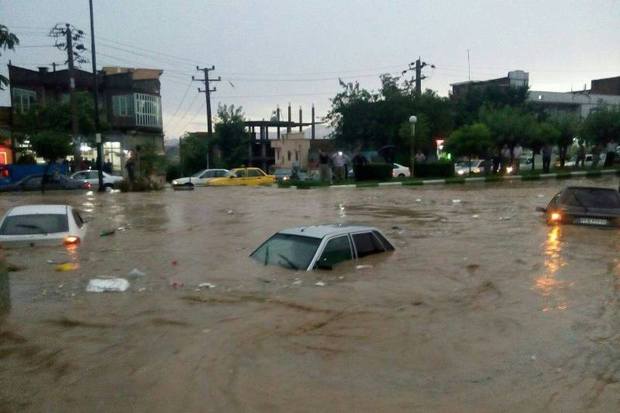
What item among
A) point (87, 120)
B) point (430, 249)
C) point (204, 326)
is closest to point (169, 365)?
point (204, 326)

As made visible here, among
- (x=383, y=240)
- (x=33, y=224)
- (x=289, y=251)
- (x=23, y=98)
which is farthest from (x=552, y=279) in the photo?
(x=23, y=98)

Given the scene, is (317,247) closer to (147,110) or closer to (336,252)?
(336,252)

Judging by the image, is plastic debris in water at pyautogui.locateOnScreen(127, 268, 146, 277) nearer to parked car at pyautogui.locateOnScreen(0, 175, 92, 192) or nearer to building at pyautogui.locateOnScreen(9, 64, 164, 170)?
parked car at pyautogui.locateOnScreen(0, 175, 92, 192)

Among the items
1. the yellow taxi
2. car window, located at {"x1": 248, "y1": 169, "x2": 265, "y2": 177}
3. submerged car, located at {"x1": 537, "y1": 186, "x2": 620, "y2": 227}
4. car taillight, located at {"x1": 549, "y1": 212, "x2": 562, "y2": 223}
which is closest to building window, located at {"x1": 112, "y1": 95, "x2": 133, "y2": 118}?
the yellow taxi

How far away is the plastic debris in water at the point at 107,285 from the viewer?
30.1 feet

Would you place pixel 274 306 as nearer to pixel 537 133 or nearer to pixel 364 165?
pixel 364 165

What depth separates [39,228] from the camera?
11750 mm

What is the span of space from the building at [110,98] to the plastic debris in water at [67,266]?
1435 inches

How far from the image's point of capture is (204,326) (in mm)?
7434

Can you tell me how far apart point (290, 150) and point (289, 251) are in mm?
55592

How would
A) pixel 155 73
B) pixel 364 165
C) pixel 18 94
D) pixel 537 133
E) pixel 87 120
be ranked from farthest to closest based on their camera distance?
1. pixel 155 73
2. pixel 18 94
3. pixel 87 120
4. pixel 537 133
5. pixel 364 165

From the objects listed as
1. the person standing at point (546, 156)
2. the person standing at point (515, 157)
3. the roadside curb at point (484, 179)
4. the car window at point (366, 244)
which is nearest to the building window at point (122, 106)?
the roadside curb at point (484, 179)

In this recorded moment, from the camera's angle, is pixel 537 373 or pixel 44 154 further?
pixel 44 154

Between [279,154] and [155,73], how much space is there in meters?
14.2
